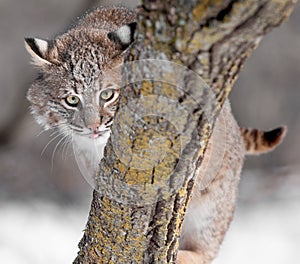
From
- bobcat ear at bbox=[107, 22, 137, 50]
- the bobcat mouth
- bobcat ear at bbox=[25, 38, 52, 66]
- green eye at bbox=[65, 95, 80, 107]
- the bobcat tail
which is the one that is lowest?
the bobcat mouth

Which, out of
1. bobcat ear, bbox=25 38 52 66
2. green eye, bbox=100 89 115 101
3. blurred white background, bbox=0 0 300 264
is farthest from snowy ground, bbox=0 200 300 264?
green eye, bbox=100 89 115 101

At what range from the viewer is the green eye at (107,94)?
2.73m

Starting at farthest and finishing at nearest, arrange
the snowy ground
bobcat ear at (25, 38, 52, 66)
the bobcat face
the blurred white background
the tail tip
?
the blurred white background → the snowy ground → the tail tip → bobcat ear at (25, 38, 52, 66) → the bobcat face

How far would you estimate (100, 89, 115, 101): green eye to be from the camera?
8.97 feet

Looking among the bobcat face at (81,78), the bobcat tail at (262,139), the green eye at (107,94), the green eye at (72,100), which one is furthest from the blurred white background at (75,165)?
the green eye at (107,94)

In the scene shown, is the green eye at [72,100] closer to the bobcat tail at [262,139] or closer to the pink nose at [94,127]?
the pink nose at [94,127]

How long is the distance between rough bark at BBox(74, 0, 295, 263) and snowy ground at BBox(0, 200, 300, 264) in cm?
323

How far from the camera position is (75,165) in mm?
6070

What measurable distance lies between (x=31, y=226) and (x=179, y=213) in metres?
3.89

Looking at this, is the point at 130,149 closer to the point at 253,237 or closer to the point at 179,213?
the point at 179,213

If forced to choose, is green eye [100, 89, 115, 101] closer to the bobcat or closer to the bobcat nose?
the bobcat

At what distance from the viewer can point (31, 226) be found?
5.59m

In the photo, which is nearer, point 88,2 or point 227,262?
point 227,262

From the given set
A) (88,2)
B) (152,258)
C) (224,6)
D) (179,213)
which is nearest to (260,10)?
(224,6)
